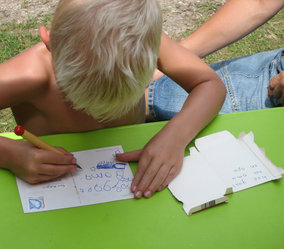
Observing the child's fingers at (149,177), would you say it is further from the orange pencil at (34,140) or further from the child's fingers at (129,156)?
the orange pencil at (34,140)

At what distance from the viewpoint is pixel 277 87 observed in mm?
1221

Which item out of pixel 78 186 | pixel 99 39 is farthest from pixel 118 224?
pixel 99 39

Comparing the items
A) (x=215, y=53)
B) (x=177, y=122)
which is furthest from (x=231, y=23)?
(x=215, y=53)

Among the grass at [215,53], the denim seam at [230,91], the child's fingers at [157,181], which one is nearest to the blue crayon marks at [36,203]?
the child's fingers at [157,181]

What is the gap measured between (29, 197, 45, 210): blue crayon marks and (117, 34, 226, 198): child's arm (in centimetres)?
20

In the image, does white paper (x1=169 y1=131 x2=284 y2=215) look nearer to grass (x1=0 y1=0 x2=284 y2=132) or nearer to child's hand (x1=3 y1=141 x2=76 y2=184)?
child's hand (x1=3 y1=141 x2=76 y2=184)

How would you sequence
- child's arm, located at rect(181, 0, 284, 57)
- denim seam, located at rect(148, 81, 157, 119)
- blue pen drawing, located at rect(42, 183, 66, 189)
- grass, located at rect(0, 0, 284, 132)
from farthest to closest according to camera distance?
1. grass, located at rect(0, 0, 284, 132)
2. child's arm, located at rect(181, 0, 284, 57)
3. denim seam, located at rect(148, 81, 157, 119)
4. blue pen drawing, located at rect(42, 183, 66, 189)

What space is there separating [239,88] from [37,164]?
0.78 meters

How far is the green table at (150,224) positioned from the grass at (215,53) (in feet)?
5.04

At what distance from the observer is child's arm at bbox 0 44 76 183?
2.72ft

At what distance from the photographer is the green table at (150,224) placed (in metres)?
0.74

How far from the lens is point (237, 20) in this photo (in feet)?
4.86

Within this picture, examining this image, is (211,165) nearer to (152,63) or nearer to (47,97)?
(152,63)

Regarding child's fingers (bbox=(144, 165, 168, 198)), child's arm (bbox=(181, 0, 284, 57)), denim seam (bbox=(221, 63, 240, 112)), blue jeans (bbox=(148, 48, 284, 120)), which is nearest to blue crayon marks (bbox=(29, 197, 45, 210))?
child's fingers (bbox=(144, 165, 168, 198))
